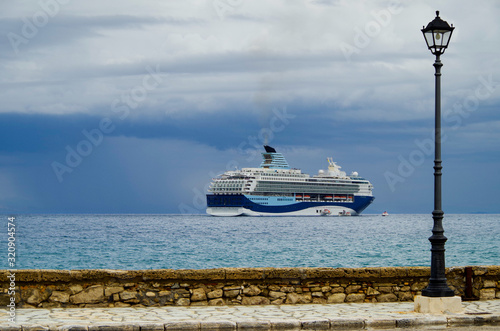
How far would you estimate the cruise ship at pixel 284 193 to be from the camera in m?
102

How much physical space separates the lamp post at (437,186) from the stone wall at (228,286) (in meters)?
0.88

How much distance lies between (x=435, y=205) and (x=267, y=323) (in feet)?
9.90

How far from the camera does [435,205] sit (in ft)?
30.5

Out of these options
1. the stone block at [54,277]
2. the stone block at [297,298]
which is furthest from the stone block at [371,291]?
the stone block at [54,277]

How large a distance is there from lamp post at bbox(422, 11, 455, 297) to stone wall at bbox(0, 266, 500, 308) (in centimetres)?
88

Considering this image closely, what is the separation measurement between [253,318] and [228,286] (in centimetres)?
131

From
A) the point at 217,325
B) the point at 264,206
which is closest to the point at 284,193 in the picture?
the point at 264,206

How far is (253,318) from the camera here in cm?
826

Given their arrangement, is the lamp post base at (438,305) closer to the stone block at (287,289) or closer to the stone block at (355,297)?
the stone block at (355,297)

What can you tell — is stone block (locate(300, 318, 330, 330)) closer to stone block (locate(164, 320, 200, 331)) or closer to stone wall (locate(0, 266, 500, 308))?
stone block (locate(164, 320, 200, 331))

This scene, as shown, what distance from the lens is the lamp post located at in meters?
8.91

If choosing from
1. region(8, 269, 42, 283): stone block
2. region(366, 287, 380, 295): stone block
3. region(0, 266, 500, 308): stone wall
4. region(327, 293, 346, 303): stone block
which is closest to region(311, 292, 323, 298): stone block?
region(0, 266, 500, 308): stone wall

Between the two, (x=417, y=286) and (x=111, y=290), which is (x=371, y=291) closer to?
(x=417, y=286)

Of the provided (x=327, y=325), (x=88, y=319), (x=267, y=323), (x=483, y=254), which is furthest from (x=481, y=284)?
(x=483, y=254)
